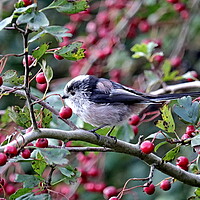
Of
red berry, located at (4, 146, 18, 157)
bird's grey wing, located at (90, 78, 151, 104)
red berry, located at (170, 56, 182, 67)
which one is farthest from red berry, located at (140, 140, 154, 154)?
red berry, located at (170, 56, 182, 67)

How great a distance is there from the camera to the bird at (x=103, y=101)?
254cm

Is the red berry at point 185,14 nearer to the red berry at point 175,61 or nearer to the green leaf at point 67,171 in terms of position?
the red berry at point 175,61

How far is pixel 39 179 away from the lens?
1.81 meters

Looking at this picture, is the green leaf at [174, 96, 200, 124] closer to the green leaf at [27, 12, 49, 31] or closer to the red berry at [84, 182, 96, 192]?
the green leaf at [27, 12, 49, 31]

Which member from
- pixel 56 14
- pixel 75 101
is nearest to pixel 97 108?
pixel 75 101

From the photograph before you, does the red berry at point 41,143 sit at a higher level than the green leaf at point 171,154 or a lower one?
higher

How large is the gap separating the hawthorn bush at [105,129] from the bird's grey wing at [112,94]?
155 millimetres

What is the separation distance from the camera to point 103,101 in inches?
105

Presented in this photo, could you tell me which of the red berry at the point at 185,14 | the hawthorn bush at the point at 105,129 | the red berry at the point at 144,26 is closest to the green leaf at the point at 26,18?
the hawthorn bush at the point at 105,129

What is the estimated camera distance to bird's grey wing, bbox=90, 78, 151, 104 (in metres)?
2.62

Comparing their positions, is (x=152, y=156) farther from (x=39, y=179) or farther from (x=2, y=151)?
(x=2, y=151)

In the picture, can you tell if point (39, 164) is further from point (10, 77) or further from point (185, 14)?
point (185, 14)

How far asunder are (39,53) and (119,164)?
2.25 m

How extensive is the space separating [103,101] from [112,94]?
0.25 feet
